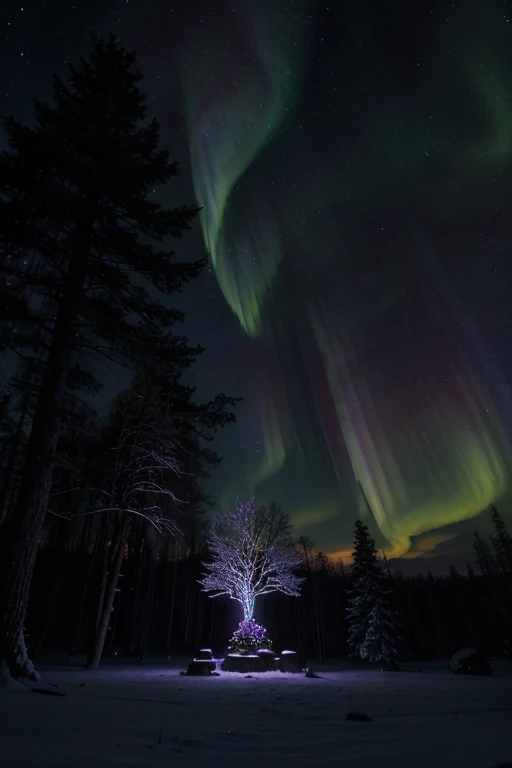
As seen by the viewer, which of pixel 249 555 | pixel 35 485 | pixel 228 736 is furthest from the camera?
pixel 249 555

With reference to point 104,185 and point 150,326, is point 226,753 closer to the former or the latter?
point 150,326

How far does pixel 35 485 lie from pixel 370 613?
95.5 ft

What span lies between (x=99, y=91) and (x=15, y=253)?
6.23 metres

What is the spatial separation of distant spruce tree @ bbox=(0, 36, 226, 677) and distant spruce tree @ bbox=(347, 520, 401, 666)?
27.4 metres

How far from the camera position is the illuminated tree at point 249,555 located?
71.4ft

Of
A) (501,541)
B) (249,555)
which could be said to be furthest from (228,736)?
(501,541)

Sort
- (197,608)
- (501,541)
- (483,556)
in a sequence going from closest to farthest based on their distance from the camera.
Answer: (197,608) → (501,541) → (483,556)

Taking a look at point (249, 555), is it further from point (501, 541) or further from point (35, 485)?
point (501, 541)

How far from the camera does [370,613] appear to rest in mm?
28516

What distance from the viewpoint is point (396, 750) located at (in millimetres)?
3275

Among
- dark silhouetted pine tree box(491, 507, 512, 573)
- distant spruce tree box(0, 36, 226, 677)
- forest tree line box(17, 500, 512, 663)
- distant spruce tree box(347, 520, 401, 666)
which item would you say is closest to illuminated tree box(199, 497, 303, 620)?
forest tree line box(17, 500, 512, 663)

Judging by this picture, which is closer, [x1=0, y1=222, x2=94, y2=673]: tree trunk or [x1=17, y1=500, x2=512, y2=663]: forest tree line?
[x1=0, y1=222, x2=94, y2=673]: tree trunk

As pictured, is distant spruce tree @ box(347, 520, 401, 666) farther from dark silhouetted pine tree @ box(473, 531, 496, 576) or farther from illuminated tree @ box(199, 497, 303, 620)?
dark silhouetted pine tree @ box(473, 531, 496, 576)

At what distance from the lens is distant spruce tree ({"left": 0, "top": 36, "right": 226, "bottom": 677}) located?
7.71 meters
